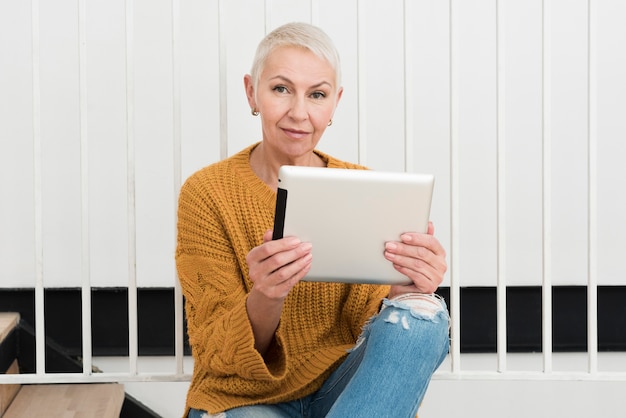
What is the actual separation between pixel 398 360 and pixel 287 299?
30cm

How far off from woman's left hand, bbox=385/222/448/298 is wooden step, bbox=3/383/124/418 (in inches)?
32.2

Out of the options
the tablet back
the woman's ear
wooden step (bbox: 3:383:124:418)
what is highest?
the woman's ear

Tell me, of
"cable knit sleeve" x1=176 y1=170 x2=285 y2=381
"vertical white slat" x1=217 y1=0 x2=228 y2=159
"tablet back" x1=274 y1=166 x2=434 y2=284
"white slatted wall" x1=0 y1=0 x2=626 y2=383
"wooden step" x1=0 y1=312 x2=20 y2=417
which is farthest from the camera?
"white slatted wall" x1=0 y1=0 x2=626 y2=383

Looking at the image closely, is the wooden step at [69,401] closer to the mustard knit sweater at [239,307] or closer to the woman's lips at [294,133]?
the mustard knit sweater at [239,307]

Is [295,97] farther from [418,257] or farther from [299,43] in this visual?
[418,257]

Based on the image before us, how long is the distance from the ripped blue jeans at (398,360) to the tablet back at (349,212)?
0.07 meters

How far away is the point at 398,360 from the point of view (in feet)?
3.75

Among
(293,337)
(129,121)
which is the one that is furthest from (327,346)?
(129,121)

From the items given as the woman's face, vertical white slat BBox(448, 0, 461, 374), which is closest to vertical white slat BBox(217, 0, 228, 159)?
the woman's face

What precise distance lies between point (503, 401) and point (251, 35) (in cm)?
112

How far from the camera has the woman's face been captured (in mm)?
1324

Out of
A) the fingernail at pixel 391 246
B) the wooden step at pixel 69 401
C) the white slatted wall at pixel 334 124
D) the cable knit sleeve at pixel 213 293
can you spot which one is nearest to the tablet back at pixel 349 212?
the fingernail at pixel 391 246

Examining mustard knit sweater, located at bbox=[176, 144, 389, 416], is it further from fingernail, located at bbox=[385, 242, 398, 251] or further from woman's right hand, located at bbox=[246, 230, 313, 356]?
fingernail, located at bbox=[385, 242, 398, 251]

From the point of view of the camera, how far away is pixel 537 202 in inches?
82.7
